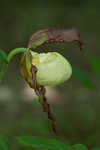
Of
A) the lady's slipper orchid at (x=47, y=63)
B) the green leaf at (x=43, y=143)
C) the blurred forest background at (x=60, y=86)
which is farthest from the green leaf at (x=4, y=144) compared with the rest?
the blurred forest background at (x=60, y=86)

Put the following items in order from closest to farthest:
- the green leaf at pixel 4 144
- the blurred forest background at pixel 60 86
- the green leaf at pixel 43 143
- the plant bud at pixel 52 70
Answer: the green leaf at pixel 43 143, the green leaf at pixel 4 144, the plant bud at pixel 52 70, the blurred forest background at pixel 60 86

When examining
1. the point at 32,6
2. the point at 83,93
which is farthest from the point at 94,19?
the point at 83,93

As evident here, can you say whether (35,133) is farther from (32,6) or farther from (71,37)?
(32,6)

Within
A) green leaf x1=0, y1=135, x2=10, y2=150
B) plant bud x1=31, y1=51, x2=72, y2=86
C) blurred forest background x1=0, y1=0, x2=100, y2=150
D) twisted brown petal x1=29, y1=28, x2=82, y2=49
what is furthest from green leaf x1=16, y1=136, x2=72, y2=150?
blurred forest background x1=0, y1=0, x2=100, y2=150

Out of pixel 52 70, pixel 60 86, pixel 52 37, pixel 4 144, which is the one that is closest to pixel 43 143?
pixel 4 144

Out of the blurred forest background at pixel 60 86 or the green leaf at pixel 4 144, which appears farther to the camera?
the blurred forest background at pixel 60 86

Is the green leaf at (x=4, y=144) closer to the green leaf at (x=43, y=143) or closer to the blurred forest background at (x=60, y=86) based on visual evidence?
the green leaf at (x=43, y=143)

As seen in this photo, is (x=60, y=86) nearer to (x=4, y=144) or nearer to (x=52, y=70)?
(x=52, y=70)

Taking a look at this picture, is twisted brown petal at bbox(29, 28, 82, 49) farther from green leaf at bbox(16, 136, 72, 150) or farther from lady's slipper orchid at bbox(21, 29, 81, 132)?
green leaf at bbox(16, 136, 72, 150)
